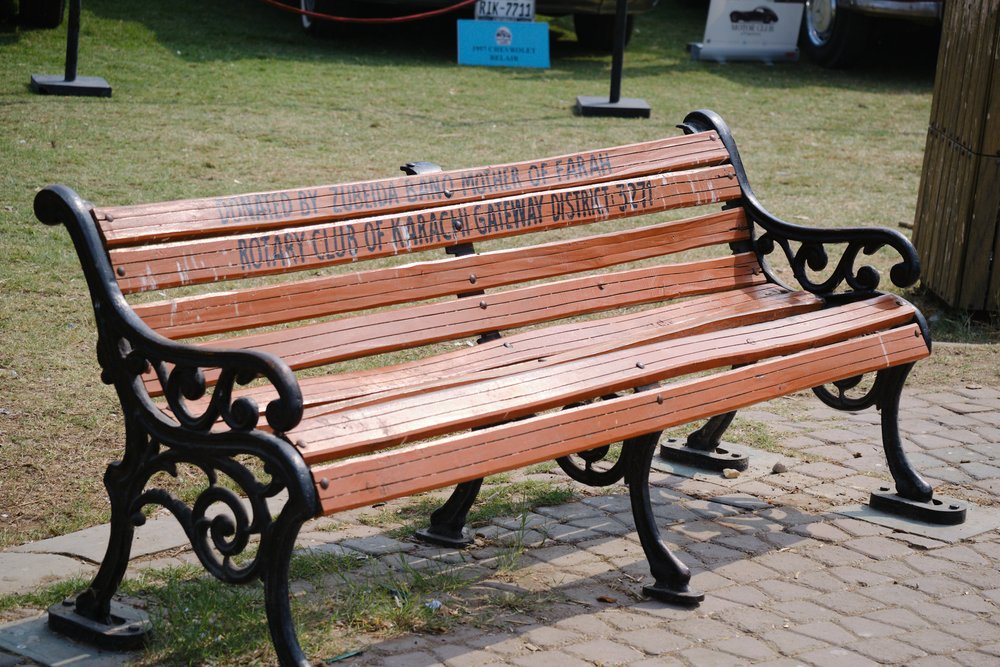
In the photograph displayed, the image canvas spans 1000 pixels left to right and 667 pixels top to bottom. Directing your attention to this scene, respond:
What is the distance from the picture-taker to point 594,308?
13.8 feet

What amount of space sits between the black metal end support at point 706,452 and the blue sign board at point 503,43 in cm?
792

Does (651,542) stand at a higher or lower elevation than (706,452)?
higher

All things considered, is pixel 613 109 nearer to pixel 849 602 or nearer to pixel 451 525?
pixel 451 525

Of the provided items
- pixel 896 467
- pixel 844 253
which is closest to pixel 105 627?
pixel 896 467

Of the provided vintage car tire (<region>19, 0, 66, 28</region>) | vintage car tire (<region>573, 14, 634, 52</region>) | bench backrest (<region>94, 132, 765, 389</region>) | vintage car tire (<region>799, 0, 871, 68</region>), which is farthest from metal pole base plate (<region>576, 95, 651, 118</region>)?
bench backrest (<region>94, 132, 765, 389</region>)

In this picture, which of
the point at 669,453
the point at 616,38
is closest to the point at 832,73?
the point at 616,38

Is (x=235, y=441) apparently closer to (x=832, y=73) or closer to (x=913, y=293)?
(x=913, y=293)

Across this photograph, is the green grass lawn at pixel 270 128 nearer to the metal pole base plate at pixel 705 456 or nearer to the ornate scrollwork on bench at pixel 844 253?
the metal pole base plate at pixel 705 456

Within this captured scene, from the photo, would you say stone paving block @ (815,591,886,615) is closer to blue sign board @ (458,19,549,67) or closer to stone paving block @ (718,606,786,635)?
stone paving block @ (718,606,786,635)

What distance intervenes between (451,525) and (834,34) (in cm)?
1054

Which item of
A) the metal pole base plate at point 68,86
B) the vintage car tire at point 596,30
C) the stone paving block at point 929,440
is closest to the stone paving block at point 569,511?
the stone paving block at point 929,440

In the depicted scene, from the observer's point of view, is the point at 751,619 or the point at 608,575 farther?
the point at 608,575

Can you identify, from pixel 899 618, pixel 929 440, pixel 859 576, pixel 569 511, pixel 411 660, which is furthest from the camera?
pixel 929 440

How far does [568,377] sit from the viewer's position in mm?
3383
